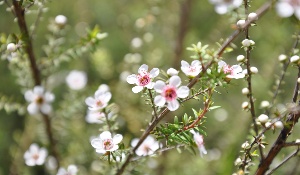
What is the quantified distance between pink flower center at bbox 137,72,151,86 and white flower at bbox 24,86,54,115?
0.59 meters

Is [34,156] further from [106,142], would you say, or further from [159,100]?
[159,100]

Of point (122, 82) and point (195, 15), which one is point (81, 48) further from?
point (195, 15)

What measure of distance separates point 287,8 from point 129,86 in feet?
4.67

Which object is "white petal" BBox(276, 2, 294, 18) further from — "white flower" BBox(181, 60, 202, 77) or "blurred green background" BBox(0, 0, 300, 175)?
"blurred green background" BBox(0, 0, 300, 175)

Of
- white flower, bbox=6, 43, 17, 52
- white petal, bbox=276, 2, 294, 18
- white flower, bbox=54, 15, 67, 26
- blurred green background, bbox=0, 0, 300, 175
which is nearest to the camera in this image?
white petal, bbox=276, 2, 294, 18

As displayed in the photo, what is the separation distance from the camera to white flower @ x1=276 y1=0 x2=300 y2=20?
0.80 metres

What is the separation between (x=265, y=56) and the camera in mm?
2387

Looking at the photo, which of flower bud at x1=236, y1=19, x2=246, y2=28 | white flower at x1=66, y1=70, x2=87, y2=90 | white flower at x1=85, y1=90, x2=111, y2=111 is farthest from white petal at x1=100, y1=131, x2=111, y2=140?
white flower at x1=66, y1=70, x2=87, y2=90

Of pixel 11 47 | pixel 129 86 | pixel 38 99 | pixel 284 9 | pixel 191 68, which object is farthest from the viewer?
pixel 129 86

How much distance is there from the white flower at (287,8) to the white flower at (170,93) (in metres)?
0.24

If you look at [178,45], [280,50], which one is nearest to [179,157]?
[178,45]

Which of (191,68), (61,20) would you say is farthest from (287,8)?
(61,20)

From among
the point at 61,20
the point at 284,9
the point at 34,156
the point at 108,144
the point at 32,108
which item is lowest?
the point at 108,144

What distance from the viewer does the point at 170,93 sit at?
0.89 metres
